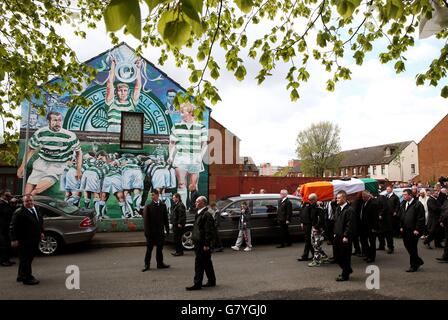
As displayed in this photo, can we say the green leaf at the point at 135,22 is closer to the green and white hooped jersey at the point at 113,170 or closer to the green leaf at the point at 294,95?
the green leaf at the point at 294,95

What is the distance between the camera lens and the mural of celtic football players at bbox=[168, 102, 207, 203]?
51.7 feet

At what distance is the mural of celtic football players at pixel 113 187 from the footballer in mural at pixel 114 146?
40 mm

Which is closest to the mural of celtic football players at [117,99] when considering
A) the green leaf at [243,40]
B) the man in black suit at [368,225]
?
the green leaf at [243,40]

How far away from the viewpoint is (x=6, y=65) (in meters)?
→ 5.59

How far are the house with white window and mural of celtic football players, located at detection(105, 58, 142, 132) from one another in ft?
146

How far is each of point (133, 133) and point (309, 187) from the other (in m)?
8.24

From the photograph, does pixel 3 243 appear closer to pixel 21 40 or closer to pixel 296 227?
pixel 21 40

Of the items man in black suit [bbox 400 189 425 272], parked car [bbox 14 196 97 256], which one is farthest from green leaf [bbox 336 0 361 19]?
parked car [bbox 14 196 97 256]

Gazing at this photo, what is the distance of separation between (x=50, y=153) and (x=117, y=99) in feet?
11.8

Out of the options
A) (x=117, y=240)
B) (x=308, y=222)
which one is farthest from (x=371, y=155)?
(x=117, y=240)

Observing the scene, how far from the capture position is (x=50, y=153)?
1418 cm

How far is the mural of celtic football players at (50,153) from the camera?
1393cm

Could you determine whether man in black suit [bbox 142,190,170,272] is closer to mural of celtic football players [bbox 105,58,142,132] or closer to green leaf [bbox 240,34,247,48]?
green leaf [bbox 240,34,247,48]
